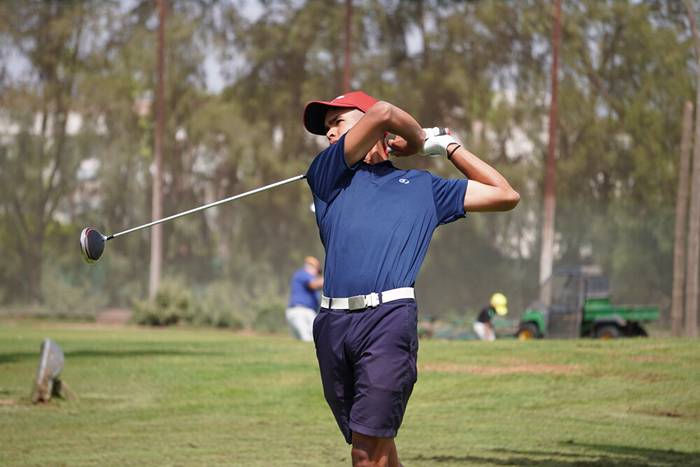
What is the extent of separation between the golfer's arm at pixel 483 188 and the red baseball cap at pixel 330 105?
43cm

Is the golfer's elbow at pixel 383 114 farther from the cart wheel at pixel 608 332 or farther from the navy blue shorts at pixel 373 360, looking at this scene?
the cart wheel at pixel 608 332

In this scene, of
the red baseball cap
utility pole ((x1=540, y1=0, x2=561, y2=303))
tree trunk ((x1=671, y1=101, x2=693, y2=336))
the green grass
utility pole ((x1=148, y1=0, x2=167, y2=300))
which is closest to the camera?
the red baseball cap

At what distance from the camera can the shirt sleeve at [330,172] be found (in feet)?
17.2

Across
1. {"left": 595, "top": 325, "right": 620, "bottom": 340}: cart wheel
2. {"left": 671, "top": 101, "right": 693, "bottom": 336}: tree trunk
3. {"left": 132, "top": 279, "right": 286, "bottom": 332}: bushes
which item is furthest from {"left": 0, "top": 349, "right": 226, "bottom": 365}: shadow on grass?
{"left": 132, "top": 279, "right": 286, "bottom": 332}: bushes

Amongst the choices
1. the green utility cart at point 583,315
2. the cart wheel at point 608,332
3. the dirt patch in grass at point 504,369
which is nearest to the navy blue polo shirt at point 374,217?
the dirt patch in grass at point 504,369

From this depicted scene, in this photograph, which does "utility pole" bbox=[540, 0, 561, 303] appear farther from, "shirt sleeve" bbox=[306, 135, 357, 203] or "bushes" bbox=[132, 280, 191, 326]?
"shirt sleeve" bbox=[306, 135, 357, 203]

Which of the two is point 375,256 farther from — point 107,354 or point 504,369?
point 107,354

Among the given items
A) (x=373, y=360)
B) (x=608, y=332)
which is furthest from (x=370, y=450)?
(x=608, y=332)

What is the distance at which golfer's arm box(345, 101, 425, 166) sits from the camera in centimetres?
509

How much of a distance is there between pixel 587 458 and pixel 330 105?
14.1 ft

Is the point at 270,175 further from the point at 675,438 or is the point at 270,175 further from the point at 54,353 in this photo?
the point at 675,438

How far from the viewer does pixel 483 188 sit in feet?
17.8

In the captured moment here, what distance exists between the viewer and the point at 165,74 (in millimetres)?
44031

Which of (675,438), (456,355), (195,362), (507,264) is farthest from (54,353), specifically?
(507,264)
